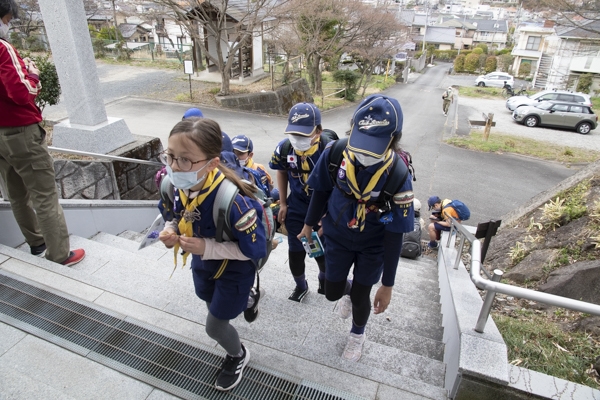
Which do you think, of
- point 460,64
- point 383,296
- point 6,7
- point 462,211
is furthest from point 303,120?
point 460,64

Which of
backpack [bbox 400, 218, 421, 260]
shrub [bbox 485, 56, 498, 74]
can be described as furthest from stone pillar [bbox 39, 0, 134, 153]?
shrub [bbox 485, 56, 498, 74]

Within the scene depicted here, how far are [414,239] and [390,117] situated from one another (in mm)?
3803

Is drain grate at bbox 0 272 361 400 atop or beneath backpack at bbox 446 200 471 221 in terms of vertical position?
atop

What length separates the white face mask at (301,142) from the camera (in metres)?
2.83

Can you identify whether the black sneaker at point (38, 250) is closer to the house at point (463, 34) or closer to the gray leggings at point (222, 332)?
the gray leggings at point (222, 332)

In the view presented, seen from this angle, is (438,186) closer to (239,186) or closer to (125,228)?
(125,228)

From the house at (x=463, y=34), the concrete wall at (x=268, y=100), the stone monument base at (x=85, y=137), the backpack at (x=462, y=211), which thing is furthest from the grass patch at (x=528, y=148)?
the house at (x=463, y=34)

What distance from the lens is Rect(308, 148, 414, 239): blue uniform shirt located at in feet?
6.70

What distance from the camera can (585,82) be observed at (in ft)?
90.4

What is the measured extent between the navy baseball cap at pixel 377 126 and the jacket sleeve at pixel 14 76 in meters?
2.50

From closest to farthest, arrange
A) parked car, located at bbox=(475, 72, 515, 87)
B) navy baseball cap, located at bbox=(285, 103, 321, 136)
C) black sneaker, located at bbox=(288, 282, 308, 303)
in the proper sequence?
navy baseball cap, located at bbox=(285, 103, 321, 136) → black sneaker, located at bbox=(288, 282, 308, 303) → parked car, located at bbox=(475, 72, 515, 87)

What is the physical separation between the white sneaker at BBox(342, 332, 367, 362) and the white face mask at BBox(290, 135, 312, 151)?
143 centimetres

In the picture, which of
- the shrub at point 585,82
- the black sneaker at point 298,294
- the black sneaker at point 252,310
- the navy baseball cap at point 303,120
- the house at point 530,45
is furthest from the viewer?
the house at point 530,45

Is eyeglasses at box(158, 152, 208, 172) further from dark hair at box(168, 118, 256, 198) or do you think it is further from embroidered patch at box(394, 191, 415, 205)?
embroidered patch at box(394, 191, 415, 205)
